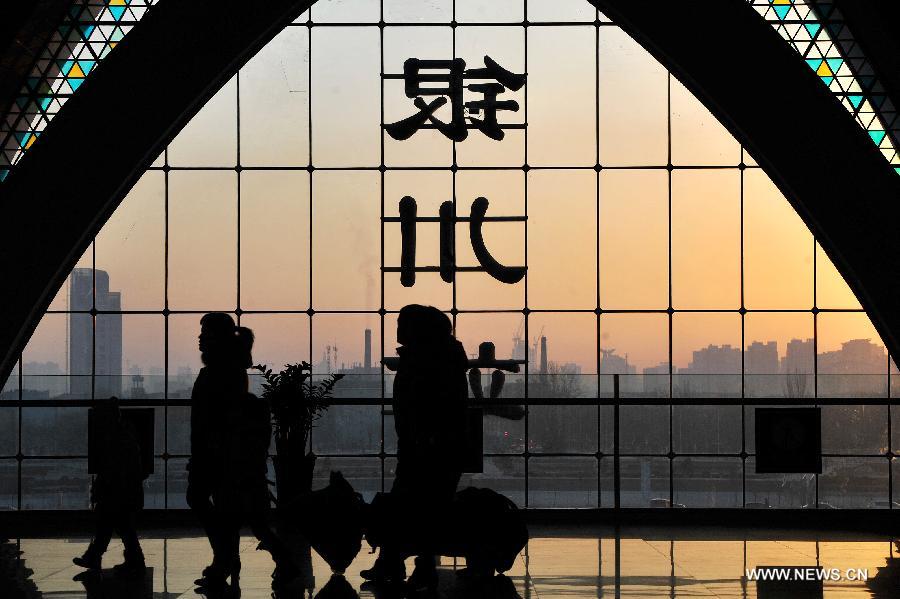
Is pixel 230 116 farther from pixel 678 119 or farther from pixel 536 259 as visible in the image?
pixel 678 119

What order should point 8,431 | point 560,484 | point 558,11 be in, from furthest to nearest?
point 8,431 → point 560,484 → point 558,11

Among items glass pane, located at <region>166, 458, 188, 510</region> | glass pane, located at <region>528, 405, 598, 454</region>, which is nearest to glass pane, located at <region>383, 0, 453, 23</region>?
glass pane, located at <region>166, 458, 188, 510</region>

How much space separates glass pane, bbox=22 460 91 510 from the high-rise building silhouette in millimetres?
4177

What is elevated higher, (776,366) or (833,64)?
(833,64)

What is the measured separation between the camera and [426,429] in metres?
6.39

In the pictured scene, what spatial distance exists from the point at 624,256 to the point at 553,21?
13374 mm

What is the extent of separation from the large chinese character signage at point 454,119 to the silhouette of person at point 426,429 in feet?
26.0

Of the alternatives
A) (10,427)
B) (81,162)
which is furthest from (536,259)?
(10,427)

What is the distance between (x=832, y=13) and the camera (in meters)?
14.4

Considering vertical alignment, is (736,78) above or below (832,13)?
below

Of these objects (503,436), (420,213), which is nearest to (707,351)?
(503,436)

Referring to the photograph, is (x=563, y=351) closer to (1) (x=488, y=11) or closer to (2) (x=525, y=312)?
(2) (x=525, y=312)

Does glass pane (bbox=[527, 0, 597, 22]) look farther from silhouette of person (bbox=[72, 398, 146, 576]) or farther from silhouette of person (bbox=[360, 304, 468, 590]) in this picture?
silhouette of person (bbox=[360, 304, 468, 590])

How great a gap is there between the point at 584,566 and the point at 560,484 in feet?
154
